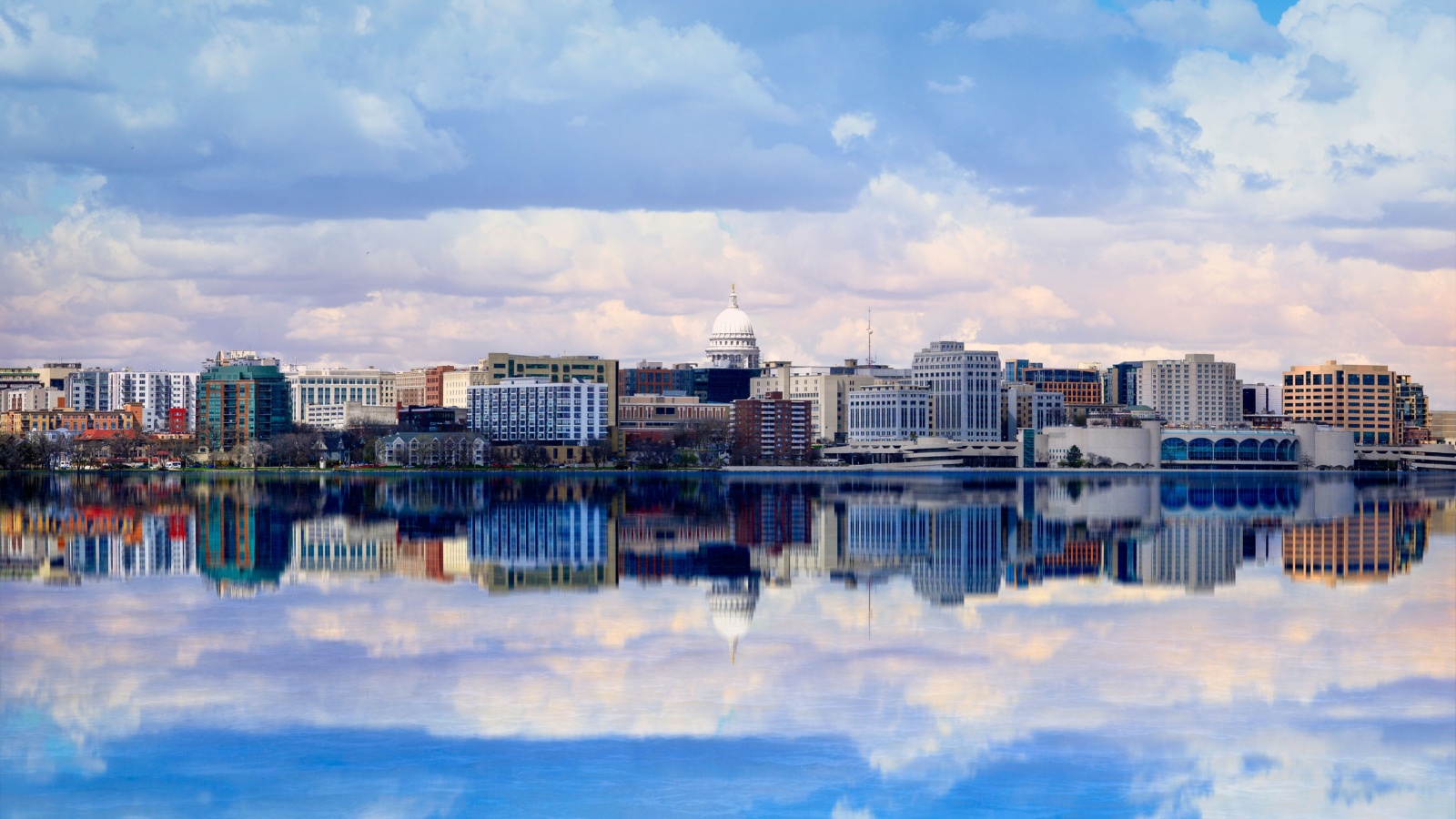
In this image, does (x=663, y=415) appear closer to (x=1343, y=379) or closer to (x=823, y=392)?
(x=823, y=392)

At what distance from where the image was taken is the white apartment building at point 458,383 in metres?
166

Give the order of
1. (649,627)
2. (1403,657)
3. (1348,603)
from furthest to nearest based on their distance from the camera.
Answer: (1348,603), (649,627), (1403,657)

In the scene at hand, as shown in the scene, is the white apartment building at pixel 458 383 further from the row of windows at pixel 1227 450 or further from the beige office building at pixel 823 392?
the row of windows at pixel 1227 450

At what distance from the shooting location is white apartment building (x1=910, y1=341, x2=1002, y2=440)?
163 m

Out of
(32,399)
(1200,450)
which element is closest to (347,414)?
(32,399)

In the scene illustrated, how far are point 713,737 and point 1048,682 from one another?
5.14m

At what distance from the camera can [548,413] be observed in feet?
451

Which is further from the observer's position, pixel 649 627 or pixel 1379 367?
pixel 1379 367

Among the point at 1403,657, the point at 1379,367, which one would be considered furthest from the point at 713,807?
the point at 1379,367

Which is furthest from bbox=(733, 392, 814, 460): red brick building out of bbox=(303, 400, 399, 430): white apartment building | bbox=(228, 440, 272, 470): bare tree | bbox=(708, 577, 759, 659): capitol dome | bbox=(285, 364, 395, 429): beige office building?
bbox=(708, 577, 759, 659): capitol dome

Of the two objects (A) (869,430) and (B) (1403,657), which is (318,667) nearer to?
(B) (1403,657)

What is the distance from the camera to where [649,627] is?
A: 80.6ft

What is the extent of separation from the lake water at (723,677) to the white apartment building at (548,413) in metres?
93.4

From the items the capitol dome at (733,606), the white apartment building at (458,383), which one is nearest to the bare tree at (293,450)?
the white apartment building at (458,383)
